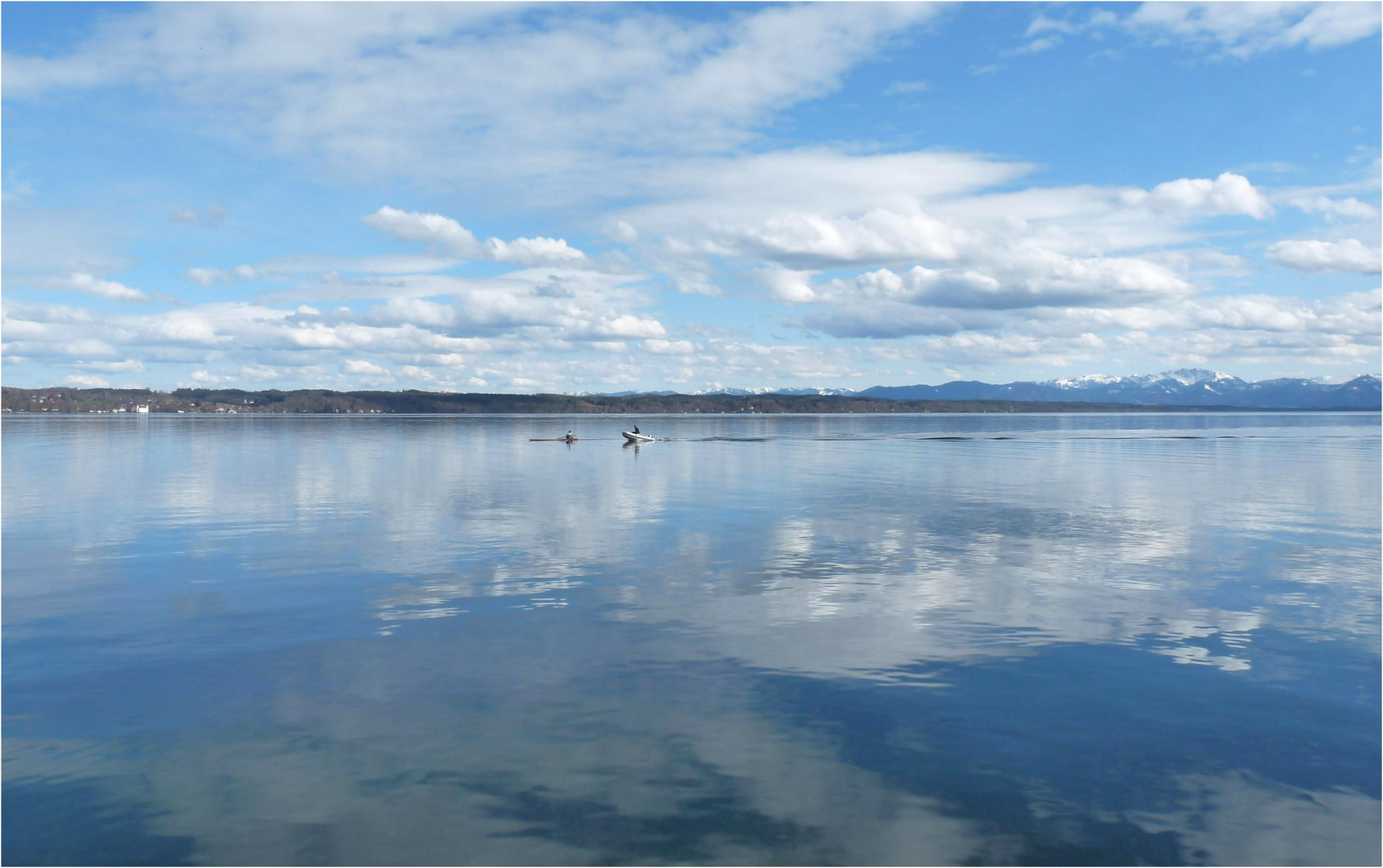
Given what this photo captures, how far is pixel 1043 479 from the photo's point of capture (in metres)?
61.0

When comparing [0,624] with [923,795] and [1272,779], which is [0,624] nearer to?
[923,795]

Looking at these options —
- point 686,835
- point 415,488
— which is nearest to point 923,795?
point 686,835

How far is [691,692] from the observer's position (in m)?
16.5

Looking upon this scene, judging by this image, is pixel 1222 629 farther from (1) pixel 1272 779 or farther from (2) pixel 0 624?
(2) pixel 0 624

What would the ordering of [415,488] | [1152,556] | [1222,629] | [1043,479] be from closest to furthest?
[1222,629], [1152,556], [415,488], [1043,479]

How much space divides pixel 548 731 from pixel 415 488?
42.0 meters

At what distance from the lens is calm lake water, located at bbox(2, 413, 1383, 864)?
11648mm

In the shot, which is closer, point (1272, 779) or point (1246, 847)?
point (1246, 847)

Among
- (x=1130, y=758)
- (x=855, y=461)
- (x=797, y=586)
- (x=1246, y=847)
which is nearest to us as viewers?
(x=1246, y=847)

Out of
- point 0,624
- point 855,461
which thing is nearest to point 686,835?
point 0,624

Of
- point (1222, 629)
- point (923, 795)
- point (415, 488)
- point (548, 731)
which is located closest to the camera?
point (923, 795)

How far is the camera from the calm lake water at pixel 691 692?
38.2 feet

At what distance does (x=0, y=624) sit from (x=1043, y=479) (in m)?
57.1

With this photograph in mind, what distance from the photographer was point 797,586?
2553 centimetres
